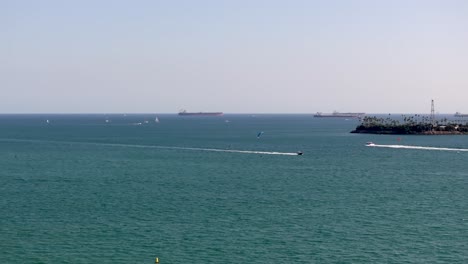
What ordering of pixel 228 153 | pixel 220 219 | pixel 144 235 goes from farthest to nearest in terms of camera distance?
pixel 228 153 < pixel 220 219 < pixel 144 235

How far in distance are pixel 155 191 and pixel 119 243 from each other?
2536 centimetres

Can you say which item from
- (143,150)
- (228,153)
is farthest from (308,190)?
(143,150)

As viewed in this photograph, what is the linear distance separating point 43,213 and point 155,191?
54.3 ft

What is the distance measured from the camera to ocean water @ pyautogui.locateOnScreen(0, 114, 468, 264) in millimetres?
41938

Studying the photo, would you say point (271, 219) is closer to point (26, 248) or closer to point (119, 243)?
point (119, 243)

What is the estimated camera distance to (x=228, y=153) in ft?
400

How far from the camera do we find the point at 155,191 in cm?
6925

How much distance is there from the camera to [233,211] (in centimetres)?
5597

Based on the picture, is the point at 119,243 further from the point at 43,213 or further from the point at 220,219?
the point at 43,213

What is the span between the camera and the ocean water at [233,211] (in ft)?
138

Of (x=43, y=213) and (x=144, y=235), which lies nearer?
(x=144, y=235)

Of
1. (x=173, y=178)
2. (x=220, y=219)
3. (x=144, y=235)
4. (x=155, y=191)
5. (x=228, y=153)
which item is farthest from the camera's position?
(x=228, y=153)

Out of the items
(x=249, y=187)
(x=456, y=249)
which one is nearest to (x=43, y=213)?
(x=249, y=187)

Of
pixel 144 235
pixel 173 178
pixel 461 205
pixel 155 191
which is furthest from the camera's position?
pixel 173 178
